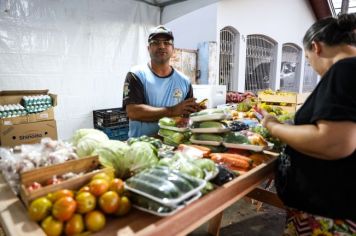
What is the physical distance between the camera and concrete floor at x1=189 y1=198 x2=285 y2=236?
260 centimetres

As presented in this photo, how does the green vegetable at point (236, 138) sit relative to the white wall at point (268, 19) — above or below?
below

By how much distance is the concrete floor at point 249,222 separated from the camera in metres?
2.60

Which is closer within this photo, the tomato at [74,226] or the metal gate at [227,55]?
the tomato at [74,226]

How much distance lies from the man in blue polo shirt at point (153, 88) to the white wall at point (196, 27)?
152 inches

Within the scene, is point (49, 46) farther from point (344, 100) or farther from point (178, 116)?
point (344, 100)

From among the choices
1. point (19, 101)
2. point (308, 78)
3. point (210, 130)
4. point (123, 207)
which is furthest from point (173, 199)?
point (308, 78)

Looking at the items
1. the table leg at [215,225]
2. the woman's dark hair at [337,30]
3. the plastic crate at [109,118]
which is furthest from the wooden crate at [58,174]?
the plastic crate at [109,118]

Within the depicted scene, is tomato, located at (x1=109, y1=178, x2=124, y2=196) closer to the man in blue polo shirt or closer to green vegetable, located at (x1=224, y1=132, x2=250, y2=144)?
green vegetable, located at (x1=224, y1=132, x2=250, y2=144)

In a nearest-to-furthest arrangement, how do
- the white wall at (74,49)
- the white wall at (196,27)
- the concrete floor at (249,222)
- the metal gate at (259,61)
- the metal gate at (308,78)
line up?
the concrete floor at (249,222), the white wall at (74,49), the white wall at (196,27), the metal gate at (259,61), the metal gate at (308,78)

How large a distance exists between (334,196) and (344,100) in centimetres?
45

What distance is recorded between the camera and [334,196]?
3.61 feet

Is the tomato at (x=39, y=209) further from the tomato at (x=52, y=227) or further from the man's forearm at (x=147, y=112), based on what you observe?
the man's forearm at (x=147, y=112)

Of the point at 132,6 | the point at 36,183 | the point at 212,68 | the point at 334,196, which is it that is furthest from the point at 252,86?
the point at 36,183

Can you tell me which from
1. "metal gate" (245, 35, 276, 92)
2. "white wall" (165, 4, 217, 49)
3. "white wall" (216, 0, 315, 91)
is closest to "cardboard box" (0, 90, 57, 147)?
"white wall" (165, 4, 217, 49)
